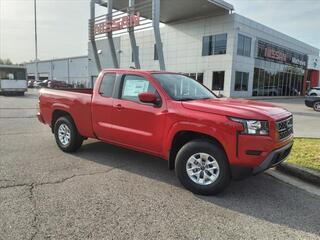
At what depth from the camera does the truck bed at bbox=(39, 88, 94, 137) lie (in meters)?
6.20

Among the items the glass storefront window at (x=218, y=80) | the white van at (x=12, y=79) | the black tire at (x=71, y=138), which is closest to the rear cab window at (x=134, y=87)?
the black tire at (x=71, y=138)

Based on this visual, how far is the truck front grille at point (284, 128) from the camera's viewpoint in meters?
4.38

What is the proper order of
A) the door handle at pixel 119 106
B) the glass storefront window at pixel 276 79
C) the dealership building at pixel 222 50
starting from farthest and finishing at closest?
the glass storefront window at pixel 276 79 < the dealership building at pixel 222 50 < the door handle at pixel 119 106

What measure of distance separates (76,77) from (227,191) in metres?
64.2

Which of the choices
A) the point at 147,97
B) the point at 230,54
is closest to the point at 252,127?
the point at 147,97

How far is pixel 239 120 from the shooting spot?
4.17 m

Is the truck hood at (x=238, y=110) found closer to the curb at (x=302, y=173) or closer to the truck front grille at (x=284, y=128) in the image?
the truck front grille at (x=284, y=128)

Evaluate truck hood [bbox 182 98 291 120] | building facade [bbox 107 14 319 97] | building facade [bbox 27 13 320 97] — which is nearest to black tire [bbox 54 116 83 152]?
truck hood [bbox 182 98 291 120]

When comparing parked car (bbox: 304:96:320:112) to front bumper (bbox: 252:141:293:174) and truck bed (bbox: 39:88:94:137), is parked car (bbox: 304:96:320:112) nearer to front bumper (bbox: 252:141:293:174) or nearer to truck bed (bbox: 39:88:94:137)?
front bumper (bbox: 252:141:293:174)

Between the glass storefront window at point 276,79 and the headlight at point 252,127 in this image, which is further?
the glass storefront window at point 276,79

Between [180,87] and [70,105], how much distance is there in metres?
2.55

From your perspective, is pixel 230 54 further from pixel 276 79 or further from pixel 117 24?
pixel 117 24

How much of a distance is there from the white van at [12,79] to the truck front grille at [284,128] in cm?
2936

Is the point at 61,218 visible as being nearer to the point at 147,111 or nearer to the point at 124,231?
the point at 124,231
